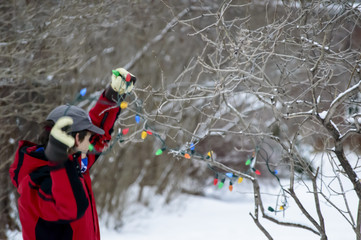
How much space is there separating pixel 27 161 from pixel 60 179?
36 centimetres

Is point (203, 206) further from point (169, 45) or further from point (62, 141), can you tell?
point (62, 141)

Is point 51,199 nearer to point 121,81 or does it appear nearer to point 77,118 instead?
point 77,118

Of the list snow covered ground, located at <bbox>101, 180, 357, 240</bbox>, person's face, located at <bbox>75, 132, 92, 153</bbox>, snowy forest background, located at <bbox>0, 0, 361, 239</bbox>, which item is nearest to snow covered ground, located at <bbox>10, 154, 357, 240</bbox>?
snow covered ground, located at <bbox>101, 180, 357, 240</bbox>

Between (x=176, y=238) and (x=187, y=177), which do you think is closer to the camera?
(x=176, y=238)

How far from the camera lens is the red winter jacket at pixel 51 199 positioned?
2.37 meters

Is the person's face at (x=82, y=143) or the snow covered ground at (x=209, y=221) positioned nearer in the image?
the person's face at (x=82, y=143)

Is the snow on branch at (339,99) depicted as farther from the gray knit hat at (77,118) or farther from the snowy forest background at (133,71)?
the gray knit hat at (77,118)

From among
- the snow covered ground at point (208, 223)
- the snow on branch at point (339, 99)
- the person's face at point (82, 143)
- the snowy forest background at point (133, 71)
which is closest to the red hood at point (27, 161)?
the person's face at point (82, 143)

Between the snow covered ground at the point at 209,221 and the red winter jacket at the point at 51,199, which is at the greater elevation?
the snow covered ground at the point at 209,221

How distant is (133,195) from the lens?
27.4 feet

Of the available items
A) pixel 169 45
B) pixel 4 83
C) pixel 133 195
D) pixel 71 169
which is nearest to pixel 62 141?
pixel 71 169

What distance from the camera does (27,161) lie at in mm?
2617

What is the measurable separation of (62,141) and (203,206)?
782cm

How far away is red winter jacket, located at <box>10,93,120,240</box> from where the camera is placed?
2.37 metres
